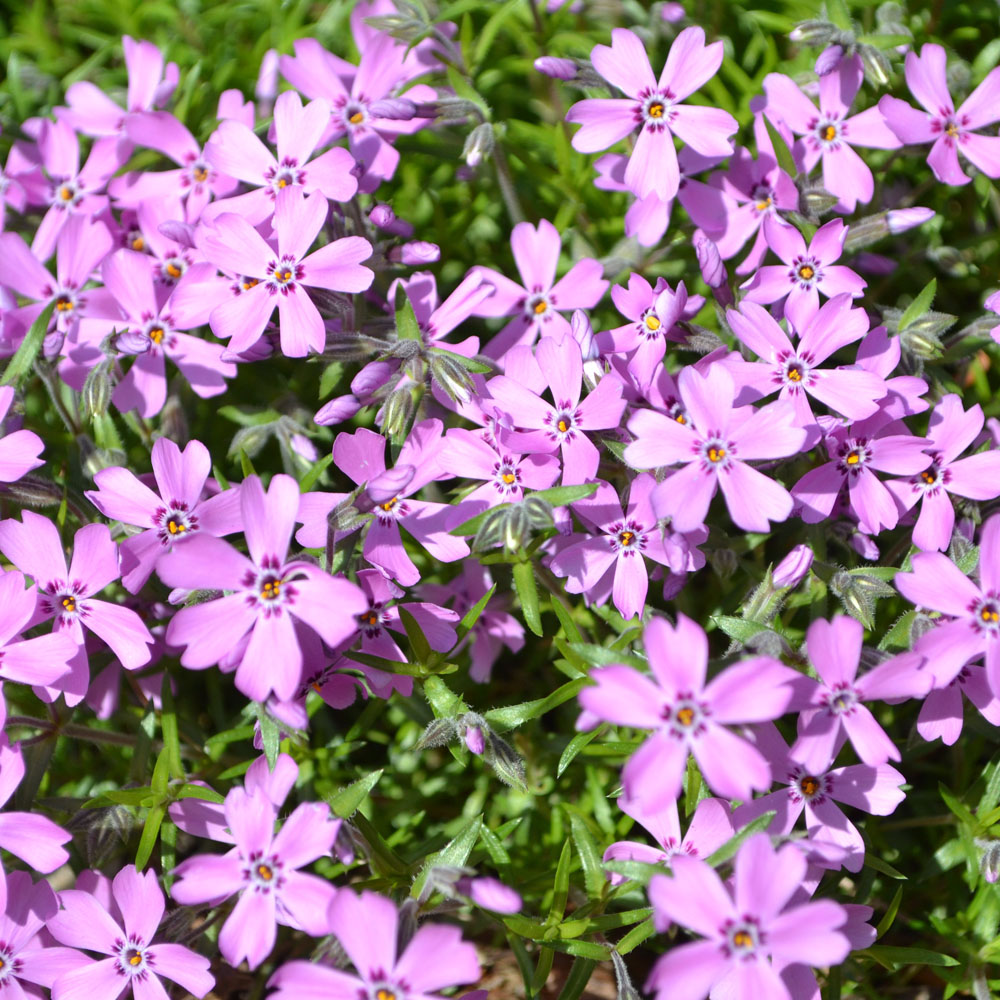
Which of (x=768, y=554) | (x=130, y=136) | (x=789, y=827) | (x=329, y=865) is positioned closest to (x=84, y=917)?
(x=329, y=865)

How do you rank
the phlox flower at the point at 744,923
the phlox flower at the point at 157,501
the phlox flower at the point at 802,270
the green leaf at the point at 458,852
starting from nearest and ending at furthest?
the phlox flower at the point at 744,923 < the green leaf at the point at 458,852 < the phlox flower at the point at 157,501 < the phlox flower at the point at 802,270

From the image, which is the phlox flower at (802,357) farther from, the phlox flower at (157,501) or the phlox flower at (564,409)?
the phlox flower at (157,501)

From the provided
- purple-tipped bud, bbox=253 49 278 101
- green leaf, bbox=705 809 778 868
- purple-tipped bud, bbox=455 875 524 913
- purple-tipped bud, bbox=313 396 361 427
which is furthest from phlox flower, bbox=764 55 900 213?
purple-tipped bud, bbox=455 875 524 913

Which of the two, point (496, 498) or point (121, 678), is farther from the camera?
point (121, 678)

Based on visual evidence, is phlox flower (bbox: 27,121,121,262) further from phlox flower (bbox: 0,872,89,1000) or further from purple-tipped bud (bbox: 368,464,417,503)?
phlox flower (bbox: 0,872,89,1000)

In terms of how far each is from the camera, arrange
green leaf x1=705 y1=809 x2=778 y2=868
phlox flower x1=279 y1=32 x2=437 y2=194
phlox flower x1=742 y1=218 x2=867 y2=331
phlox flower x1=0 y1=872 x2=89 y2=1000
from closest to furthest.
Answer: green leaf x1=705 y1=809 x2=778 y2=868 → phlox flower x1=0 y1=872 x2=89 y2=1000 → phlox flower x1=742 y1=218 x2=867 y2=331 → phlox flower x1=279 y1=32 x2=437 y2=194

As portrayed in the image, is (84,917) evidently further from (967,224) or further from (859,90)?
(967,224)

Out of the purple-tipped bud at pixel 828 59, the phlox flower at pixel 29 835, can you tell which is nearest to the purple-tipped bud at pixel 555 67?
the purple-tipped bud at pixel 828 59
